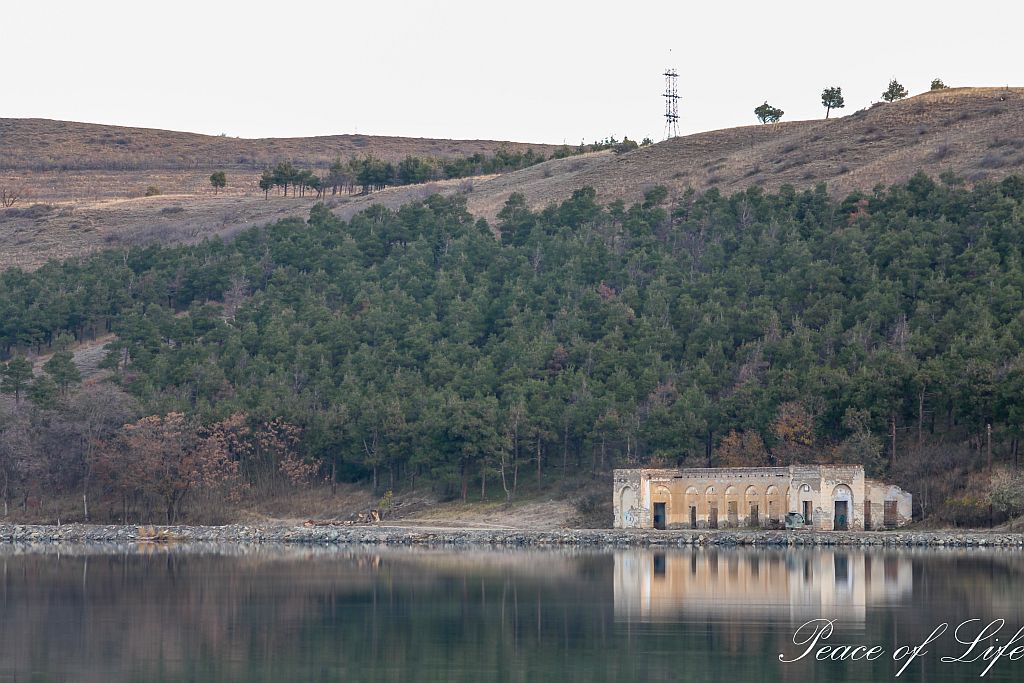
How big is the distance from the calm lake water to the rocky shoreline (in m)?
3.29

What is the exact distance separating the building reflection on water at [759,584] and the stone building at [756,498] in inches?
232

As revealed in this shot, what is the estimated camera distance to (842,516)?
64.8 meters

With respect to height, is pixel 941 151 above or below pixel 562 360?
above

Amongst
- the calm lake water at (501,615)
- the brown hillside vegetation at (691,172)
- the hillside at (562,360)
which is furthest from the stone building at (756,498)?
the brown hillside vegetation at (691,172)

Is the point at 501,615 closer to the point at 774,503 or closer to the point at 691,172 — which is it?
the point at 774,503

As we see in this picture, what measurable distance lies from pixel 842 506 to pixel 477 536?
15.8m

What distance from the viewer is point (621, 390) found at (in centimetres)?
8106

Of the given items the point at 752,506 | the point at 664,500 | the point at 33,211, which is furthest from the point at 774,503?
the point at 33,211

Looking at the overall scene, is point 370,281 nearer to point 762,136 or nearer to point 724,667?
point 762,136

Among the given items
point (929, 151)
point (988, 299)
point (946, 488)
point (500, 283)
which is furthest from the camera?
point (929, 151)

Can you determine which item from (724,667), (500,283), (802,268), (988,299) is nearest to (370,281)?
(500,283)

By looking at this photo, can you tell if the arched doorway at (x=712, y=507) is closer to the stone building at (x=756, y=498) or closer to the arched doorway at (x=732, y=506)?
the stone building at (x=756, y=498)

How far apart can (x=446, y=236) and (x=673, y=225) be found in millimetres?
17190

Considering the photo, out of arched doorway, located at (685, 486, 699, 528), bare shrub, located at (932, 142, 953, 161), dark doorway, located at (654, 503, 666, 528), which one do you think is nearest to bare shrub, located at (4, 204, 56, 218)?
bare shrub, located at (932, 142, 953, 161)
